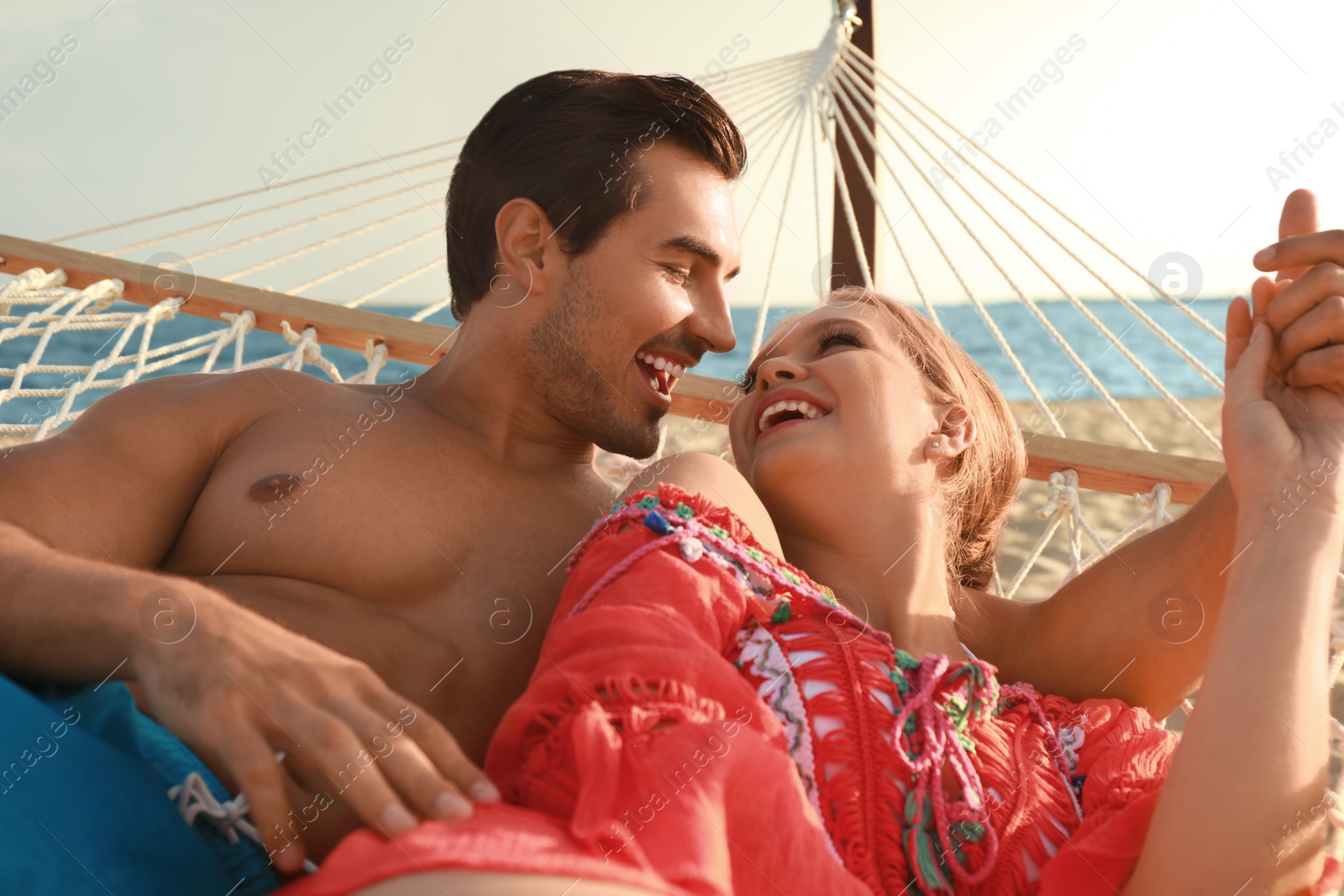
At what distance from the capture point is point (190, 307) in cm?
223

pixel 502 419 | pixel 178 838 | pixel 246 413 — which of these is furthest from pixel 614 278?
pixel 178 838

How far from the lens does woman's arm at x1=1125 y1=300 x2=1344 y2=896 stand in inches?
32.3

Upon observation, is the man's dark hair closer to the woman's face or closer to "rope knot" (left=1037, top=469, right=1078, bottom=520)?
the woman's face

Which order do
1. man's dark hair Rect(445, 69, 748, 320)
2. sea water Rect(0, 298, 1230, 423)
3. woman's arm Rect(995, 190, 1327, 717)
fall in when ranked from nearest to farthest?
1. woman's arm Rect(995, 190, 1327, 717)
2. man's dark hair Rect(445, 69, 748, 320)
3. sea water Rect(0, 298, 1230, 423)

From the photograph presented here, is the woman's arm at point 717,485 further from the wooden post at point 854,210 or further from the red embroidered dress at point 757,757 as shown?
the wooden post at point 854,210

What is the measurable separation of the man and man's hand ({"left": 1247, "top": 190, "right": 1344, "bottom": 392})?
2 cm

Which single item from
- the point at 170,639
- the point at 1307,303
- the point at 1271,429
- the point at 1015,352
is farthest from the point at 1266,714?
the point at 1015,352

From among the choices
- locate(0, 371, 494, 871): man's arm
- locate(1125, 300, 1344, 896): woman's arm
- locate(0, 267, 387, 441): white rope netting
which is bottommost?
locate(1125, 300, 1344, 896): woman's arm

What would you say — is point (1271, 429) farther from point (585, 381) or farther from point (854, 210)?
point (854, 210)

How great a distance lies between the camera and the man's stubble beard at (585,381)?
60.4 inches

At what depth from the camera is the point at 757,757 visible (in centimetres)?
71

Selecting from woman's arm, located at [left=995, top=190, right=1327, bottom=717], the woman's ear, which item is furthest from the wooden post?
woman's arm, located at [left=995, top=190, right=1327, bottom=717]

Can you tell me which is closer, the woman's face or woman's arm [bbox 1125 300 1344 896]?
woman's arm [bbox 1125 300 1344 896]

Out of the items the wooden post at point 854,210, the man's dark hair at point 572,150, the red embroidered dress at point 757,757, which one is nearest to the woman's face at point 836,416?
the red embroidered dress at point 757,757
